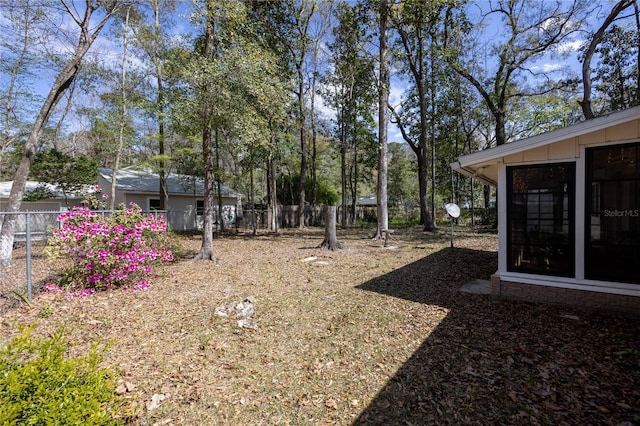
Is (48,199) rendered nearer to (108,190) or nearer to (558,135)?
(108,190)

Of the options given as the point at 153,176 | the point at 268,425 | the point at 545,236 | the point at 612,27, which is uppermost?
the point at 612,27

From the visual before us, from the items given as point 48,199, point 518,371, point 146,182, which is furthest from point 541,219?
point 48,199

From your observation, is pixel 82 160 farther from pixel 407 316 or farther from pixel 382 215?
pixel 407 316

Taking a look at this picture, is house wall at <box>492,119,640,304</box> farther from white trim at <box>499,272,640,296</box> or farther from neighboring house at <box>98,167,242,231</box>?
neighboring house at <box>98,167,242,231</box>

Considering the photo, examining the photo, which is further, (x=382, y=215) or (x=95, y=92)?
(x=95, y=92)

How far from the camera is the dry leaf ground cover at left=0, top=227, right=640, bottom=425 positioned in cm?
245

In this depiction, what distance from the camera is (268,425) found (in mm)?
2318

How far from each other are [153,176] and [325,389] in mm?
19667

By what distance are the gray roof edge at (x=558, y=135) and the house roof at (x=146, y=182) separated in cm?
1554

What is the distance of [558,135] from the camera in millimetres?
4195

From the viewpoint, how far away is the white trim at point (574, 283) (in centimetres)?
396

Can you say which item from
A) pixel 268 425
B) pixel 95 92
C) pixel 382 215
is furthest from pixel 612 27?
pixel 95 92

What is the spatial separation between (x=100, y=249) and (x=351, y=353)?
15.1ft

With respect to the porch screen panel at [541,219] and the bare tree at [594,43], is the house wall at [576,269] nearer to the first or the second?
the porch screen panel at [541,219]
